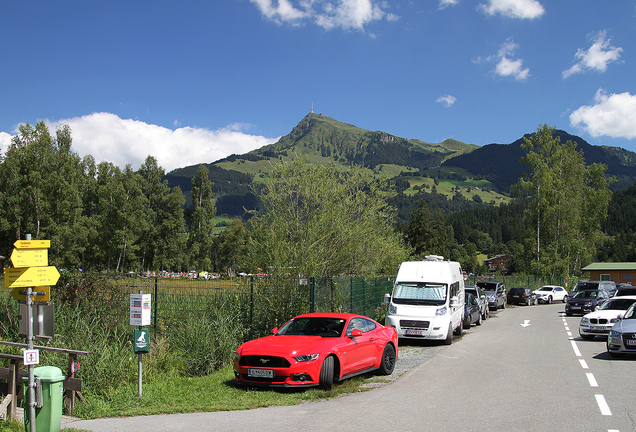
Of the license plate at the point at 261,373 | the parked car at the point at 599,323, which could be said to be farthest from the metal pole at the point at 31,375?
the parked car at the point at 599,323

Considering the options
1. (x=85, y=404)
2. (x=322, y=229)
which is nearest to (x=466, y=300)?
(x=322, y=229)

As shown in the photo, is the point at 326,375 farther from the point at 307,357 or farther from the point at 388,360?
the point at 388,360

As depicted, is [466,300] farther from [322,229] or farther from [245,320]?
[245,320]

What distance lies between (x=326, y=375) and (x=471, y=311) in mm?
15003

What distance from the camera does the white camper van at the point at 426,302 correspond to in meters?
16.0

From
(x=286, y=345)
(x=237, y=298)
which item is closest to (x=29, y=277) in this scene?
(x=286, y=345)

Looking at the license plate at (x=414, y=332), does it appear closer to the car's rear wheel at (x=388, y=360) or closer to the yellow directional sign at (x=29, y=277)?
the car's rear wheel at (x=388, y=360)

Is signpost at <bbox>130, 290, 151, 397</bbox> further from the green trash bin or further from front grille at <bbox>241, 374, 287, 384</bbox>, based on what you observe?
the green trash bin

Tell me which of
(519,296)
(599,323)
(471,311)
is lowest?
(519,296)

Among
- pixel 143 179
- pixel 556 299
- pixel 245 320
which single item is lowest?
pixel 556 299

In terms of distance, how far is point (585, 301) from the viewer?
28734mm

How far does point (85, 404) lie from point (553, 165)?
58.1 metres

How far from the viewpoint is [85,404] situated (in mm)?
7730

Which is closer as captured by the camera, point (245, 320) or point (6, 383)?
point (6, 383)
